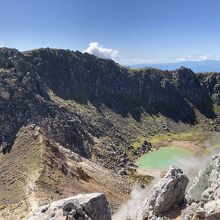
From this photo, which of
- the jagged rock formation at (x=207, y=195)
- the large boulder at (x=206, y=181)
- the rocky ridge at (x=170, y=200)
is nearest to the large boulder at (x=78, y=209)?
the rocky ridge at (x=170, y=200)

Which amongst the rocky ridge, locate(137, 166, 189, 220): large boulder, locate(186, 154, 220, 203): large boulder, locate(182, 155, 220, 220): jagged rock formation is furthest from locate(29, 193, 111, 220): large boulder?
locate(186, 154, 220, 203): large boulder

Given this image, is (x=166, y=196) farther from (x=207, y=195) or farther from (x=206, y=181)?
(x=207, y=195)

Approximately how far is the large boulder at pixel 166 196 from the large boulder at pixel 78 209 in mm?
4573

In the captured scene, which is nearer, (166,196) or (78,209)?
(78,209)

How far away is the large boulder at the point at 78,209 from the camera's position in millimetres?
44541

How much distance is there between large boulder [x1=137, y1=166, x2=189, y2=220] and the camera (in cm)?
4722

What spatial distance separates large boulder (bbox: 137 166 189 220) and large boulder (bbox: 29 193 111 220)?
4.57m

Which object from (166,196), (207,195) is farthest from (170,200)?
(207,195)

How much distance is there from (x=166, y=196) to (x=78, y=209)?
990cm

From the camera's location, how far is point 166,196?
156 ft

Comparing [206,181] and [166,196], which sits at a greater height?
[206,181]

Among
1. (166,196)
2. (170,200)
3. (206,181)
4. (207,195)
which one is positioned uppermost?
(207,195)

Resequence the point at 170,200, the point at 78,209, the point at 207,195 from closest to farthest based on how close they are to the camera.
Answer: the point at 207,195
the point at 78,209
the point at 170,200

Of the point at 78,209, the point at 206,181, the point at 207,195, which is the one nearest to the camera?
the point at 207,195
